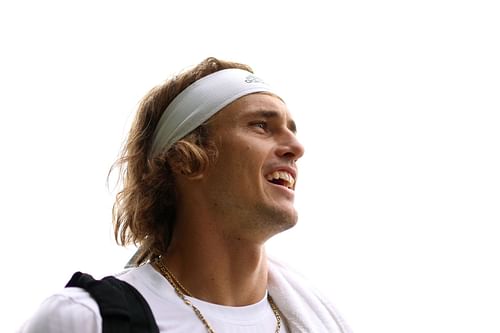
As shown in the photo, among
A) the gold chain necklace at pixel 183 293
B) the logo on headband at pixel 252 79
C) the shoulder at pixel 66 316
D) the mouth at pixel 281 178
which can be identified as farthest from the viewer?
the logo on headband at pixel 252 79

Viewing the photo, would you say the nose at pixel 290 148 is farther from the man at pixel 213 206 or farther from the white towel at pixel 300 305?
the white towel at pixel 300 305

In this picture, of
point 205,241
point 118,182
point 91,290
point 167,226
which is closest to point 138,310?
point 91,290

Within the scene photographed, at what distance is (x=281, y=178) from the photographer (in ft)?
5.29

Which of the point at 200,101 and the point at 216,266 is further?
the point at 200,101

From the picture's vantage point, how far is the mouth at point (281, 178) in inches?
63.1

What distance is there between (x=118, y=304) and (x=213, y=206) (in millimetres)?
336

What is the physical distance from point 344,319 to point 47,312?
688 millimetres

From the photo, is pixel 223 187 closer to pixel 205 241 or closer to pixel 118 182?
pixel 205 241

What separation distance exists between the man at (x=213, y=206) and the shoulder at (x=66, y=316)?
24 millimetres

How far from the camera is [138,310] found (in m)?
1.38

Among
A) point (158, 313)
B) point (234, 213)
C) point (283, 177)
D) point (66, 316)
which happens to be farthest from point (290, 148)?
point (66, 316)

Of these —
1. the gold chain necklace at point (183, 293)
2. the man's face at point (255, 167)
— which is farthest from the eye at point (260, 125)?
the gold chain necklace at point (183, 293)

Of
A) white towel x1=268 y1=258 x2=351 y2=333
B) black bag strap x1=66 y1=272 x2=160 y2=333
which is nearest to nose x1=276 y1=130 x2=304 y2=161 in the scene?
white towel x1=268 y1=258 x2=351 y2=333

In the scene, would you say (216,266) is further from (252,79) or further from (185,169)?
(252,79)
